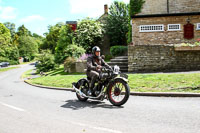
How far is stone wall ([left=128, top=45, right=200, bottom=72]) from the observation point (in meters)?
13.6

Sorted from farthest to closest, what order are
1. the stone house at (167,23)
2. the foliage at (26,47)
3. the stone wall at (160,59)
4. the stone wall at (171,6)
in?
the foliage at (26,47), the stone wall at (171,6), the stone house at (167,23), the stone wall at (160,59)

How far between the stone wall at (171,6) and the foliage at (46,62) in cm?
1690

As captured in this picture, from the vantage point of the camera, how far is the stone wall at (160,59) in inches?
535

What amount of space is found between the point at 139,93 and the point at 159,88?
106cm

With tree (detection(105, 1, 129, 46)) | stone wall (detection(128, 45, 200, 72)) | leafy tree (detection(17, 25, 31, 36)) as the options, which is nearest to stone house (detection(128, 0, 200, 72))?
stone wall (detection(128, 45, 200, 72))

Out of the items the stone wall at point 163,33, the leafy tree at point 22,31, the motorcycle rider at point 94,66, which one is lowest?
the motorcycle rider at point 94,66

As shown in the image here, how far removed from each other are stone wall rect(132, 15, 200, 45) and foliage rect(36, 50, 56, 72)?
15727 mm

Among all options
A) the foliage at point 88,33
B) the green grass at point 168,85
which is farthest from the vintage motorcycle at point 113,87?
the foliage at point 88,33

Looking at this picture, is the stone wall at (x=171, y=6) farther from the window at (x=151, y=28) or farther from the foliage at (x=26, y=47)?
the foliage at (x=26, y=47)

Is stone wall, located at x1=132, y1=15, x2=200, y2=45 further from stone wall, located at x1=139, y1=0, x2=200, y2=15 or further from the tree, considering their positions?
the tree

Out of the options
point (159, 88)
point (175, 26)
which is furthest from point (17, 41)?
point (159, 88)

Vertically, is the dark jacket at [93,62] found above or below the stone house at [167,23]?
below

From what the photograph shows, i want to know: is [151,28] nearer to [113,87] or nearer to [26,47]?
[113,87]

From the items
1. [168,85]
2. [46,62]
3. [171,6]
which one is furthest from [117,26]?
[168,85]
